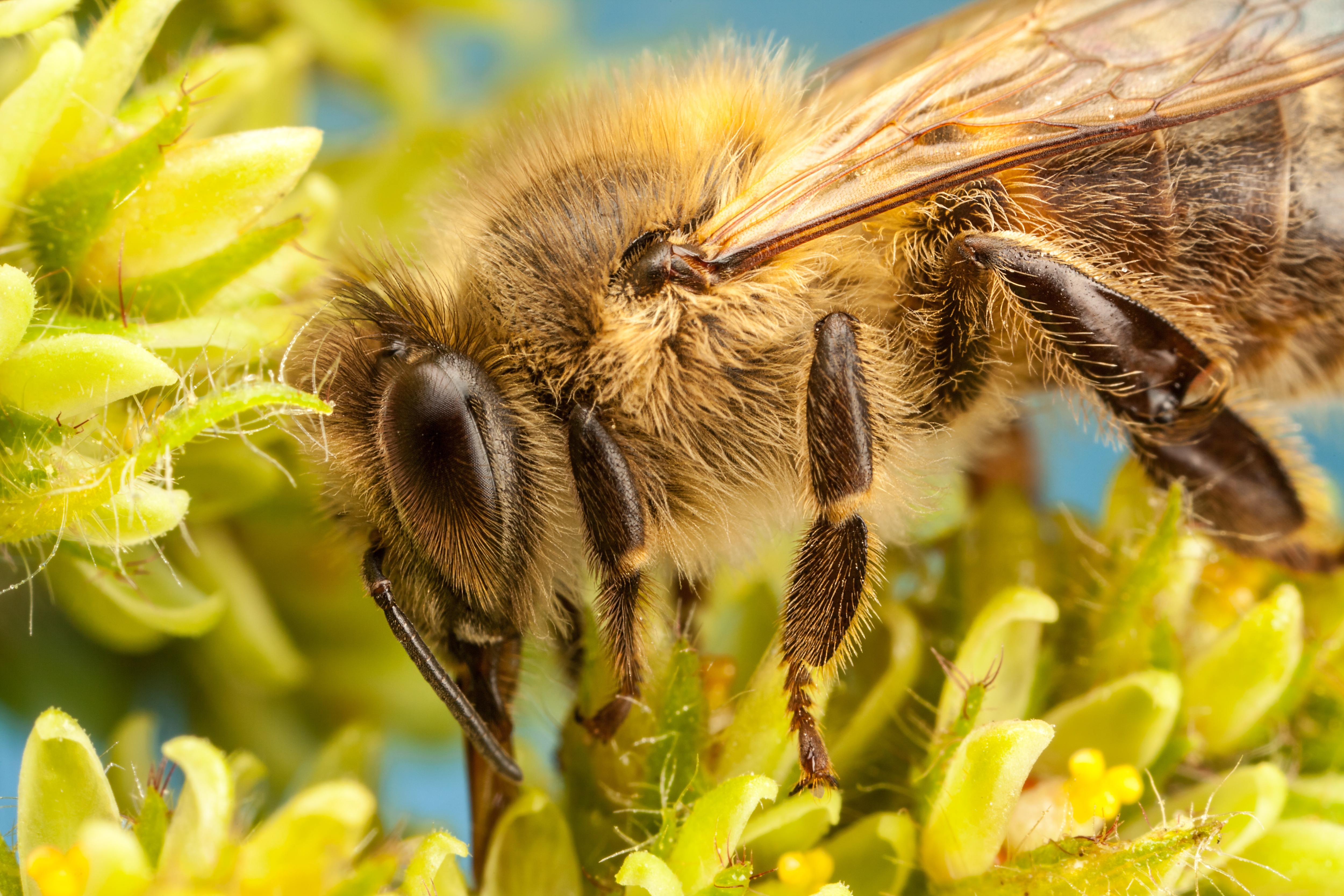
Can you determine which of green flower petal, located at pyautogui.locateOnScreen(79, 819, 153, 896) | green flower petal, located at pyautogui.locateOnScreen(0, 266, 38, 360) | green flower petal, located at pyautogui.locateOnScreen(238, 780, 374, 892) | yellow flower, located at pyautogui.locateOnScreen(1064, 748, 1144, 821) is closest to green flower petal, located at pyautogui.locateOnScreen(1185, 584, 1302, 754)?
yellow flower, located at pyautogui.locateOnScreen(1064, 748, 1144, 821)

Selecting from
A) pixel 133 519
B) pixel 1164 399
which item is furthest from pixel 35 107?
pixel 1164 399

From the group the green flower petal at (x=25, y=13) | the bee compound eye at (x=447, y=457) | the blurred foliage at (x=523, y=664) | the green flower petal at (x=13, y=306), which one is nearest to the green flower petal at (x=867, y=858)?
the blurred foliage at (x=523, y=664)

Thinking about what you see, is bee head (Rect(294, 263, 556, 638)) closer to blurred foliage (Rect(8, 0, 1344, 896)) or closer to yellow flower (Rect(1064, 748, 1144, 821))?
blurred foliage (Rect(8, 0, 1344, 896))

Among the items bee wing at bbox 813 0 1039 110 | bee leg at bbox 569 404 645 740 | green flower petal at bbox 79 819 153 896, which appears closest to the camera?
green flower petal at bbox 79 819 153 896

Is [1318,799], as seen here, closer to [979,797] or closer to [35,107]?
[979,797]

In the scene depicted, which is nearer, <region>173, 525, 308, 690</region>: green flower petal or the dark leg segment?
the dark leg segment

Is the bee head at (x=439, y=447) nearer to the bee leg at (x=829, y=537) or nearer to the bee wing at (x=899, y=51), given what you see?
the bee leg at (x=829, y=537)
